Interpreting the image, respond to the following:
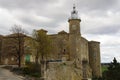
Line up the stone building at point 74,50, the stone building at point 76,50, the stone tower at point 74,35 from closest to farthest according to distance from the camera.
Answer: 1. the stone building at point 74,50
2. the stone building at point 76,50
3. the stone tower at point 74,35

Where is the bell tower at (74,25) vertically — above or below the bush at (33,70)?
above

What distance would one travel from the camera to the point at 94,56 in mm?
83188

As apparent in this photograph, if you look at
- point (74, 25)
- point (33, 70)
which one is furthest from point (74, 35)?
point (33, 70)

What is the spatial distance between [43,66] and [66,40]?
999 inches

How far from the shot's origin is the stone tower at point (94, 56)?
82.0 meters

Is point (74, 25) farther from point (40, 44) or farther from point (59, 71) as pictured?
point (59, 71)

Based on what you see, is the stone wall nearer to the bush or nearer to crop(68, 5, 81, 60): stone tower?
the bush

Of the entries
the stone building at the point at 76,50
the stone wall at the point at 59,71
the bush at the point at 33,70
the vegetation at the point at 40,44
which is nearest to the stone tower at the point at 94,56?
the stone building at the point at 76,50

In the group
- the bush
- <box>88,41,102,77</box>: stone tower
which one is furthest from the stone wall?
<box>88,41,102,77</box>: stone tower

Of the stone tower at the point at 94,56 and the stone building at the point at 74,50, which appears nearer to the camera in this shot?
the stone building at the point at 74,50

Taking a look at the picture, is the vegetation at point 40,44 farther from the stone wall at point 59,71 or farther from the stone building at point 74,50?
the stone wall at point 59,71

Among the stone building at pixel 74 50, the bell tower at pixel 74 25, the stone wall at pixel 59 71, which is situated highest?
the bell tower at pixel 74 25

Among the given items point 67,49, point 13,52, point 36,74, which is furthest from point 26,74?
point 67,49

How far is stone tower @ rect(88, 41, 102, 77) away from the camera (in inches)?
3228
